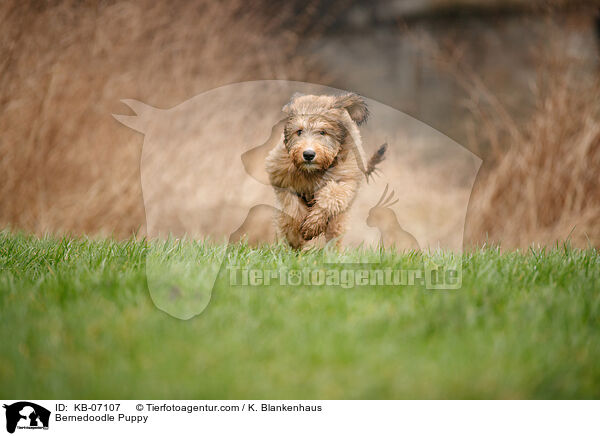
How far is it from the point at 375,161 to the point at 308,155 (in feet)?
2.24

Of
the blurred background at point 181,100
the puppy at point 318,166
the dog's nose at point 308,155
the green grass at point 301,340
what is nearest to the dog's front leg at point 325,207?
the puppy at point 318,166

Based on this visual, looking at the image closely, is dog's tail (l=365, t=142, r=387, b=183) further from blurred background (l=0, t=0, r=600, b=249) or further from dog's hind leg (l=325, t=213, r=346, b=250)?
blurred background (l=0, t=0, r=600, b=249)

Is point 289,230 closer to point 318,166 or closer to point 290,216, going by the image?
point 290,216

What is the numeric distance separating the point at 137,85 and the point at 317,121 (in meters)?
2.99

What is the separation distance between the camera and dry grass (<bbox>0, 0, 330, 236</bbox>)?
4.98 m

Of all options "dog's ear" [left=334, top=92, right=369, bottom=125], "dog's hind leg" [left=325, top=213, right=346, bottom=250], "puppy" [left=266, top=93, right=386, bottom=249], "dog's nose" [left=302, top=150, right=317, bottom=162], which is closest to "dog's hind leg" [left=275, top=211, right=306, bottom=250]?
"puppy" [left=266, top=93, right=386, bottom=249]

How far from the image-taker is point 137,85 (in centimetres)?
538

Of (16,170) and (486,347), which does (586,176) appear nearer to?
(486,347)

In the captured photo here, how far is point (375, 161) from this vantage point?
141 inches
